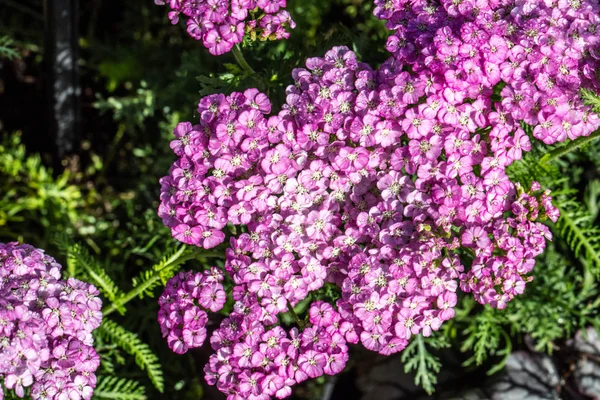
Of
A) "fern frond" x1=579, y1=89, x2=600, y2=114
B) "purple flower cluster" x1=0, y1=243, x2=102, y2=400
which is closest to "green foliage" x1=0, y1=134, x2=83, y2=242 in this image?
"purple flower cluster" x1=0, y1=243, x2=102, y2=400

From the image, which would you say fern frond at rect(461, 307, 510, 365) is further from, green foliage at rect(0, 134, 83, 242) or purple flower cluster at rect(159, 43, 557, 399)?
green foliage at rect(0, 134, 83, 242)

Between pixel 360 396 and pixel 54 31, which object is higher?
pixel 54 31

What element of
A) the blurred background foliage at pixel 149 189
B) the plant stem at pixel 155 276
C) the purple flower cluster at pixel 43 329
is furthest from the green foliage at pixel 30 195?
the purple flower cluster at pixel 43 329

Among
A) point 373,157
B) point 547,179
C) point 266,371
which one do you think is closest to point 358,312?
point 266,371

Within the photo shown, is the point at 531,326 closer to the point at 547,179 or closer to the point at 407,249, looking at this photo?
the point at 547,179

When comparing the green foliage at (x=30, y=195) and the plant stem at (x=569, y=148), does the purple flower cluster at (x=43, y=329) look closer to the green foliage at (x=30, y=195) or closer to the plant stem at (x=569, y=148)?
the green foliage at (x=30, y=195)

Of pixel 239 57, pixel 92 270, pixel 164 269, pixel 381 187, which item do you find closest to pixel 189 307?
pixel 164 269

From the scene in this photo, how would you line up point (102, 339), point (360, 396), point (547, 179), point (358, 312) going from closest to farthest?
point (358, 312)
point (547, 179)
point (102, 339)
point (360, 396)
